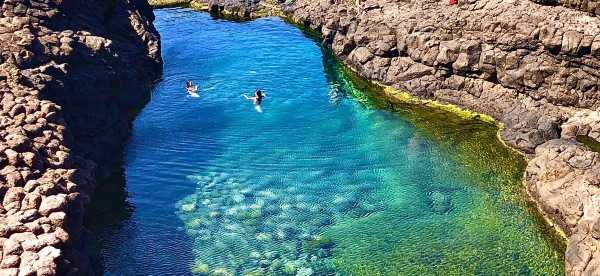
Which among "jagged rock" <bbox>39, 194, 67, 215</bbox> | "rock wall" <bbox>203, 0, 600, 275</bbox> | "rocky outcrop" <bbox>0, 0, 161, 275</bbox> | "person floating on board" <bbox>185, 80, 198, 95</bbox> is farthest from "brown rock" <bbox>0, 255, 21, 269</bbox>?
"rock wall" <bbox>203, 0, 600, 275</bbox>

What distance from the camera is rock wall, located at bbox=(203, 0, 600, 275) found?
1531 inches

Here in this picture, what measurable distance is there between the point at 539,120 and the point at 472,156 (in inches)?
291

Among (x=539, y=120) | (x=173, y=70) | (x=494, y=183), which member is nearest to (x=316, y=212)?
(x=494, y=183)

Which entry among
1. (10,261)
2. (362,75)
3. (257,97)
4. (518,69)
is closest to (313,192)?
(257,97)

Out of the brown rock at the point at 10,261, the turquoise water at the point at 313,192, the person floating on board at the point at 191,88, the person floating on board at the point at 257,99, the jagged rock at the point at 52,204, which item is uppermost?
the jagged rock at the point at 52,204

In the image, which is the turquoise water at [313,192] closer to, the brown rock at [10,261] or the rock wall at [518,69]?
the rock wall at [518,69]

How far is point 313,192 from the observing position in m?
40.8

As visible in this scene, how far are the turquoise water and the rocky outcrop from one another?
3399 mm

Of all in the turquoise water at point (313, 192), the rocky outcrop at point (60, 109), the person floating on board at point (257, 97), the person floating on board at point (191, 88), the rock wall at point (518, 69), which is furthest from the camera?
the person floating on board at point (191, 88)

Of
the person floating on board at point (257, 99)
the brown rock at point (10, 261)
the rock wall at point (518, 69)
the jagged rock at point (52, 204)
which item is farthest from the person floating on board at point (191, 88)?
the brown rock at point (10, 261)

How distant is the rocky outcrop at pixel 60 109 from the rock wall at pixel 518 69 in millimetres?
26357

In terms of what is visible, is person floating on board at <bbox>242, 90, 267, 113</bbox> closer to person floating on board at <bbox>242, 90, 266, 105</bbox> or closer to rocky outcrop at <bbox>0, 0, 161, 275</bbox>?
person floating on board at <bbox>242, 90, 266, 105</bbox>

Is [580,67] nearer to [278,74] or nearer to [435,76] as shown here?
[435,76]

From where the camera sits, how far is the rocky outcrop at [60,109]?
2831cm
